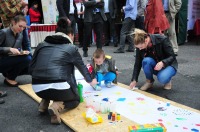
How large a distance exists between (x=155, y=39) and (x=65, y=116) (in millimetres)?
1468

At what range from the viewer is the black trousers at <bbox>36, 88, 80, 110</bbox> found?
275 cm

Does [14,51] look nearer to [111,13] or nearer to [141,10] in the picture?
[141,10]

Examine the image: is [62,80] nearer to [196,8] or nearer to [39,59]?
[39,59]

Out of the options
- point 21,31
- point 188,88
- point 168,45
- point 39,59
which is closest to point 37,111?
point 39,59

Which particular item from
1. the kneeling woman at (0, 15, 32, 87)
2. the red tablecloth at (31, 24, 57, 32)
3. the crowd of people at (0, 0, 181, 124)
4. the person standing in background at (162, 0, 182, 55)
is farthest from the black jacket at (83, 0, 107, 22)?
the red tablecloth at (31, 24, 57, 32)

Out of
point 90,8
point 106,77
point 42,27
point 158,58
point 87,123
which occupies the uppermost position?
point 90,8

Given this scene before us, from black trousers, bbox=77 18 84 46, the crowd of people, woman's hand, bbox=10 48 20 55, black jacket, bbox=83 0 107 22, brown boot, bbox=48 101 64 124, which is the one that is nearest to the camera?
brown boot, bbox=48 101 64 124

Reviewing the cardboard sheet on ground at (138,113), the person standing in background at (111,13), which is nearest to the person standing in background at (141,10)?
the person standing in background at (111,13)

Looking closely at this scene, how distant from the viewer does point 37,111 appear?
10.2ft

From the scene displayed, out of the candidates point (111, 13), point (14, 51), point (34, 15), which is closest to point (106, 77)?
point (14, 51)

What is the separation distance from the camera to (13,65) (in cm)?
408

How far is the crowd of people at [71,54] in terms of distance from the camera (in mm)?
2764

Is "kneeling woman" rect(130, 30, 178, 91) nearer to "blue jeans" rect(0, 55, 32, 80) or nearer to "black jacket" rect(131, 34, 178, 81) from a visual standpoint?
"black jacket" rect(131, 34, 178, 81)

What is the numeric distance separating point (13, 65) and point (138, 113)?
2075 millimetres
